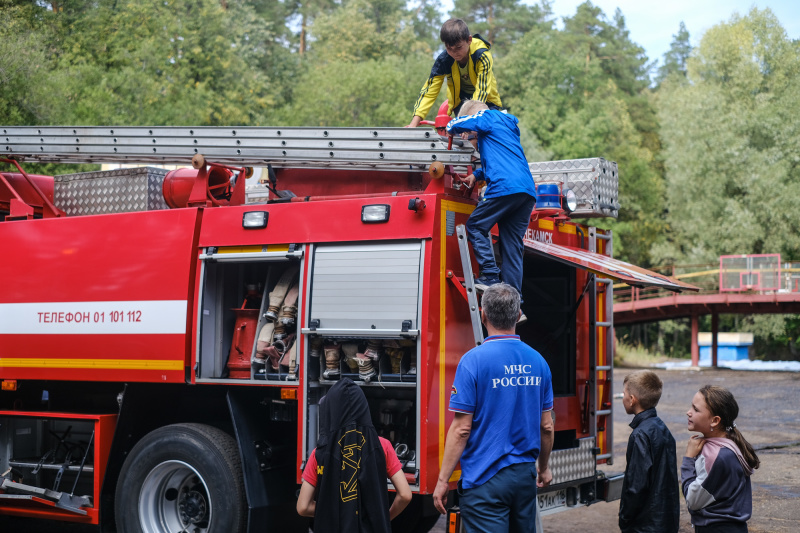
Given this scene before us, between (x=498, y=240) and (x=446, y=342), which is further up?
(x=498, y=240)

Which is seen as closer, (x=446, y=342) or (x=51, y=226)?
(x=446, y=342)

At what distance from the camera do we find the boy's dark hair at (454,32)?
21.5ft

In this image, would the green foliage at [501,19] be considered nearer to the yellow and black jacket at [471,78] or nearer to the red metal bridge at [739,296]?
the red metal bridge at [739,296]

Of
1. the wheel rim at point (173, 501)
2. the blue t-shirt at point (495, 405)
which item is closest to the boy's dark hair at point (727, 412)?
the blue t-shirt at point (495, 405)

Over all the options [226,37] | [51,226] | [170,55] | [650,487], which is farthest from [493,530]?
[226,37]

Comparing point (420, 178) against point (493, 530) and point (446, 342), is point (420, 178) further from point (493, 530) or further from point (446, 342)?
point (493, 530)

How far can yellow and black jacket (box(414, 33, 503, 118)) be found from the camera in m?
6.70

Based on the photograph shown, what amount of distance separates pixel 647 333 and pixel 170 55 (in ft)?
119

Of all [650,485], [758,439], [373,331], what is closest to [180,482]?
[373,331]

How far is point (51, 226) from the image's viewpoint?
24.4 feet

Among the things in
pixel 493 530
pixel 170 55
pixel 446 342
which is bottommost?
pixel 493 530

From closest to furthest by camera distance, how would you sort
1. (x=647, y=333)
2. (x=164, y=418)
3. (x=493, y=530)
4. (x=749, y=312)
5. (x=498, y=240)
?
(x=493, y=530)
(x=498, y=240)
(x=164, y=418)
(x=749, y=312)
(x=647, y=333)

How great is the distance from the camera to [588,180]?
7.75m

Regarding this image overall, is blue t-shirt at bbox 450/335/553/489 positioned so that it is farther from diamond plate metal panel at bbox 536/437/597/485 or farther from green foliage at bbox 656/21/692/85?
green foliage at bbox 656/21/692/85
